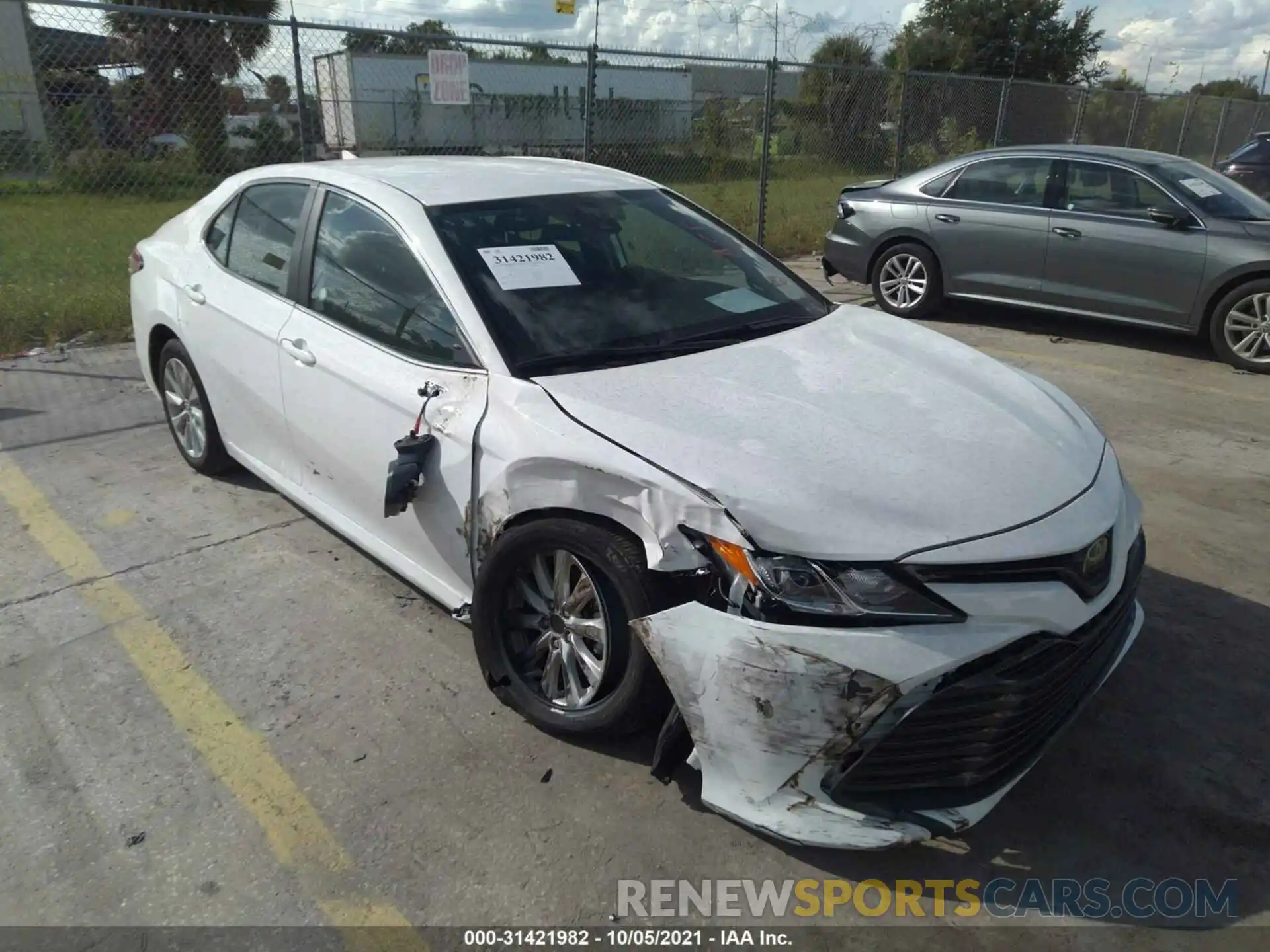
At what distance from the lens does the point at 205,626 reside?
12.0 ft

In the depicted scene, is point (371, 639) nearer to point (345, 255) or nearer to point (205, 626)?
point (205, 626)

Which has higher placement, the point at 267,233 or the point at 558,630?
the point at 267,233

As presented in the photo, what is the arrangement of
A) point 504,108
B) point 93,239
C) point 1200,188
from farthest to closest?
point 504,108, point 93,239, point 1200,188

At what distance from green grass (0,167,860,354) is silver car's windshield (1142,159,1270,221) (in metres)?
5.28

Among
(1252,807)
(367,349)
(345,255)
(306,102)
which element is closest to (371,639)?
(367,349)

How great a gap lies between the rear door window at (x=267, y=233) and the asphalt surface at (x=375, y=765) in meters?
1.16

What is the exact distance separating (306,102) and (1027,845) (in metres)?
7.96

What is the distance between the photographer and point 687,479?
248cm

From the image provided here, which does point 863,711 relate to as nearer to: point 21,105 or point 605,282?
point 605,282

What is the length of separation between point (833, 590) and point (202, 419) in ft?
11.6

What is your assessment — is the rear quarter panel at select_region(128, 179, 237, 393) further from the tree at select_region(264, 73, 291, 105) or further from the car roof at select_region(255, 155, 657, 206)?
the tree at select_region(264, 73, 291, 105)

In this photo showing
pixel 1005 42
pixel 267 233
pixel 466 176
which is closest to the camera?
pixel 466 176

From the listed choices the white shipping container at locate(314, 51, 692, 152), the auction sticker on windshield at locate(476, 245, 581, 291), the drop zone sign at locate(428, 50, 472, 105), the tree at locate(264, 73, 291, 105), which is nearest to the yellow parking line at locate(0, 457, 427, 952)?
the auction sticker on windshield at locate(476, 245, 581, 291)

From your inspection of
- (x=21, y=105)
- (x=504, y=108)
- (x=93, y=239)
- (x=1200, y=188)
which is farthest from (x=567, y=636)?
(x=504, y=108)
